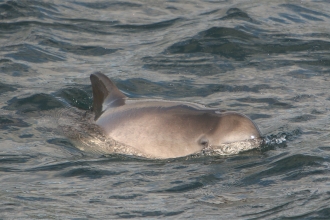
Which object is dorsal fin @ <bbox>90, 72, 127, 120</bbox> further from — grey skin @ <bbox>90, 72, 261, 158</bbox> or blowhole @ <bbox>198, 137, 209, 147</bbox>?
blowhole @ <bbox>198, 137, 209, 147</bbox>

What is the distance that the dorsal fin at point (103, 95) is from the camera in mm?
9641

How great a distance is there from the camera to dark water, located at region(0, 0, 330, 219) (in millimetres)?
7020

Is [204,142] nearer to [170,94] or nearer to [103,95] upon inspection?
[103,95]

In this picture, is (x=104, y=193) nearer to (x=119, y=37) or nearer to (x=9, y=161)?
(x=9, y=161)

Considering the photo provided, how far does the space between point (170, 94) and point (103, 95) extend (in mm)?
2203

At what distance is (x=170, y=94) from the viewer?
1177cm

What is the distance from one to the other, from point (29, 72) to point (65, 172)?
4.99 meters

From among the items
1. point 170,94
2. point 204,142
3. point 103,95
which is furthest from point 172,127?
point 170,94

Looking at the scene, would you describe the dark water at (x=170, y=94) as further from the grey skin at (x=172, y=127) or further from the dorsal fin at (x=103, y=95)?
the dorsal fin at (x=103, y=95)

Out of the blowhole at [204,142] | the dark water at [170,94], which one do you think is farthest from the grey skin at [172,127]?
the dark water at [170,94]

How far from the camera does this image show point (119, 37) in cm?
1525

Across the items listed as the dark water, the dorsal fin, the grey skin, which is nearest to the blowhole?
the grey skin

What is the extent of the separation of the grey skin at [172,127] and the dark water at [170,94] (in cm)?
22

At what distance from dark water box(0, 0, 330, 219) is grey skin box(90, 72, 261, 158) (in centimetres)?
22
